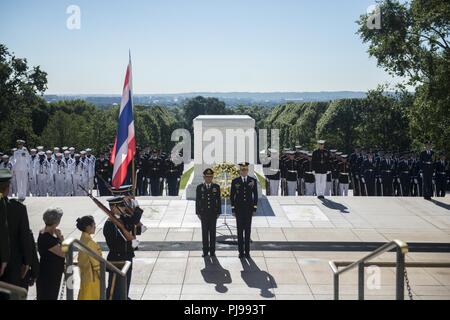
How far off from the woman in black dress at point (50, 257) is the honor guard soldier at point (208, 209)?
175 inches

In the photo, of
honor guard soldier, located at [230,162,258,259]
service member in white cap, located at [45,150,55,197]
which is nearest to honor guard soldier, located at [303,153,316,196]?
service member in white cap, located at [45,150,55,197]

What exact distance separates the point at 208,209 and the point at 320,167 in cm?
749

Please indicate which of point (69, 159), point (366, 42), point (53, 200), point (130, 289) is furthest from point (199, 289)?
point (366, 42)

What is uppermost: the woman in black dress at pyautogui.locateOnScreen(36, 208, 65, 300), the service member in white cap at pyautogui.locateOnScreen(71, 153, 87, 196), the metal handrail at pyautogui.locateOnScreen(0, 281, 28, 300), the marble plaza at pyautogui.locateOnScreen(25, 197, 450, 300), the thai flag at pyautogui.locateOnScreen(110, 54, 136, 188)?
the thai flag at pyautogui.locateOnScreen(110, 54, 136, 188)

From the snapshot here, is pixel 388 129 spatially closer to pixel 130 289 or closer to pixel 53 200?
pixel 53 200

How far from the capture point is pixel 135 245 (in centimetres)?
831

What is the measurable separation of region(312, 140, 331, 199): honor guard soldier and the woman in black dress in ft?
38.7

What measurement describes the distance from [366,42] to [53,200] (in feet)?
51.4

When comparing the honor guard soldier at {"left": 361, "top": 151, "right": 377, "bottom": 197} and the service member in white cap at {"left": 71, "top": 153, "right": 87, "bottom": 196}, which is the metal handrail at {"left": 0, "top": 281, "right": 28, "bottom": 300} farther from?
the honor guard soldier at {"left": 361, "top": 151, "right": 377, "bottom": 197}

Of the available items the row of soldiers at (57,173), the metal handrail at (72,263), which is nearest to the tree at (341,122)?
the row of soldiers at (57,173)

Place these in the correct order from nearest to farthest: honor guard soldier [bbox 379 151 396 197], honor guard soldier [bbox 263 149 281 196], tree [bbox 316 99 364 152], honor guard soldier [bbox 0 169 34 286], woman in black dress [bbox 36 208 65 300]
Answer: honor guard soldier [bbox 0 169 34 286] < woman in black dress [bbox 36 208 65 300] < honor guard soldier [bbox 379 151 396 197] < honor guard soldier [bbox 263 149 281 196] < tree [bbox 316 99 364 152]

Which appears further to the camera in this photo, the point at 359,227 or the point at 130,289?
the point at 359,227

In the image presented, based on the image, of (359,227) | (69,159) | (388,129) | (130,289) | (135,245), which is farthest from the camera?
(388,129)

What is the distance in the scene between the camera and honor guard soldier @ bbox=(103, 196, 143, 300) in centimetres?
783
